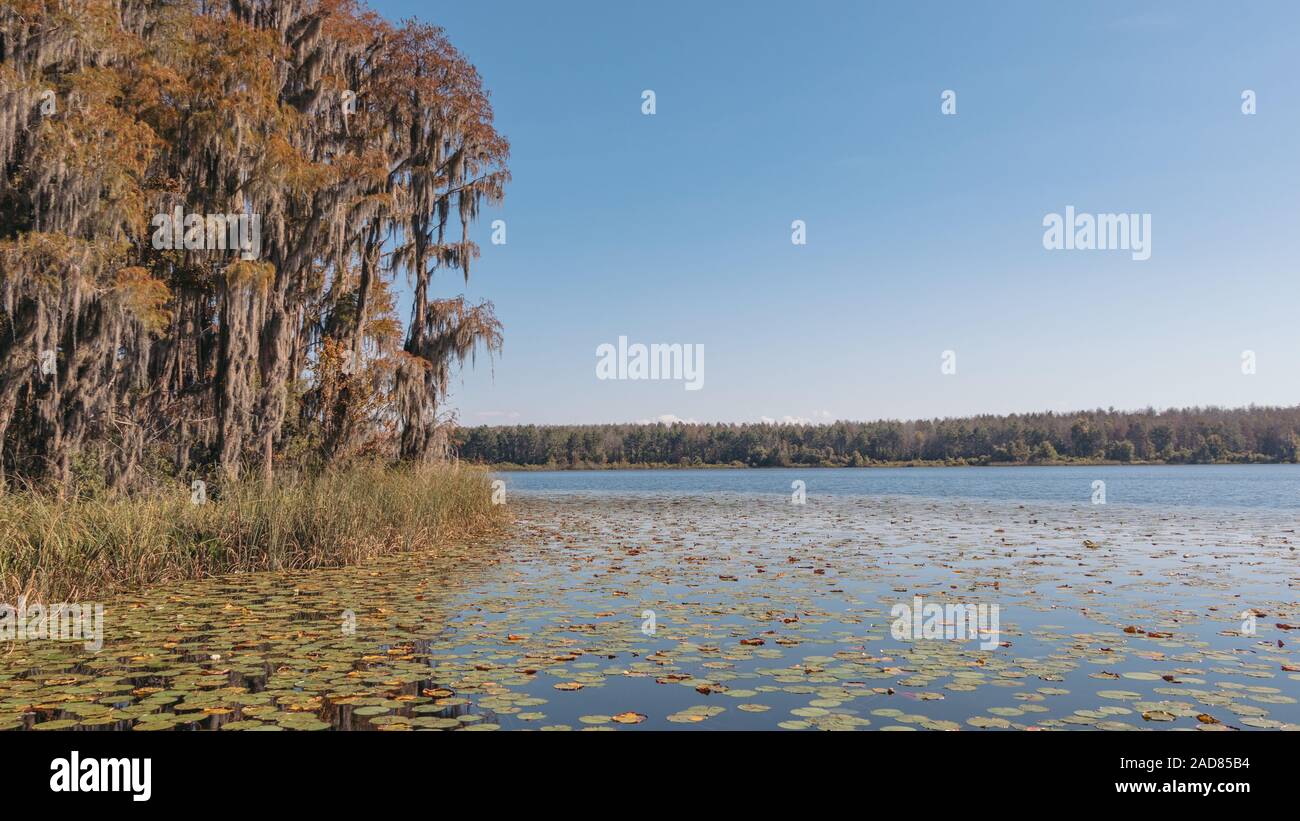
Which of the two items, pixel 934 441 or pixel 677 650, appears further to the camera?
pixel 934 441

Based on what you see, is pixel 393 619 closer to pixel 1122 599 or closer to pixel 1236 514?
pixel 1122 599

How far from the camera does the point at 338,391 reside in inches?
813

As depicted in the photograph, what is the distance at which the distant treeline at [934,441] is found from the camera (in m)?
96.2

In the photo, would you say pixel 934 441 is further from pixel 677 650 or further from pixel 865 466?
pixel 677 650

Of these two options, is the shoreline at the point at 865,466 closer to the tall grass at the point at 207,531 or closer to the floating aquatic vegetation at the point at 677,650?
the tall grass at the point at 207,531

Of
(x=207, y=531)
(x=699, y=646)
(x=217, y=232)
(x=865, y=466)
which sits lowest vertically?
(x=865, y=466)

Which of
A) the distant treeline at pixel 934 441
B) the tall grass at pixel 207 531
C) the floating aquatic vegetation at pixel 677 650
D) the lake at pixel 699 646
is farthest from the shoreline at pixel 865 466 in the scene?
the floating aquatic vegetation at pixel 677 650

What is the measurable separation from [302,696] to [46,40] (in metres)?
13.3

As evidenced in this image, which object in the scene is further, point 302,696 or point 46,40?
point 46,40

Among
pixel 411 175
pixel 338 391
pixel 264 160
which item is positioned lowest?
pixel 338 391

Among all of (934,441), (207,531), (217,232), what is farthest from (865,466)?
(207,531)

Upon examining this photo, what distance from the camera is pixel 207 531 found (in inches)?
477

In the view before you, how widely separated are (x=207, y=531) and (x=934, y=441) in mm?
105317
